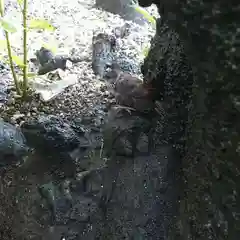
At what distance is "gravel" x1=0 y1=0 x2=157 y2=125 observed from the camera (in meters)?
1.65

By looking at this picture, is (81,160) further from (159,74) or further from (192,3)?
(192,3)

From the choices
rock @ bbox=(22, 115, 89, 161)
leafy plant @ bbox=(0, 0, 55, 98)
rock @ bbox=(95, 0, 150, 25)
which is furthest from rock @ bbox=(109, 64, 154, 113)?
rock @ bbox=(95, 0, 150, 25)

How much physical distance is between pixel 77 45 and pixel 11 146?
0.73 m

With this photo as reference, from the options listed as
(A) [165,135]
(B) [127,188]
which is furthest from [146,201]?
(A) [165,135]

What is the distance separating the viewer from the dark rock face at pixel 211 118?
0.90m

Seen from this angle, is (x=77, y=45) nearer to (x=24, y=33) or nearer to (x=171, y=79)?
(x=24, y=33)

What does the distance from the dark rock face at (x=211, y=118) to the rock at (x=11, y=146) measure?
58 centimetres

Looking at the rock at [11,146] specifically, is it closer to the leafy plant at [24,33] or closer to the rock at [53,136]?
the rock at [53,136]

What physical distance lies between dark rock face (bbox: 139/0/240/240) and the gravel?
52 centimetres

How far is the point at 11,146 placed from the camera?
153 cm

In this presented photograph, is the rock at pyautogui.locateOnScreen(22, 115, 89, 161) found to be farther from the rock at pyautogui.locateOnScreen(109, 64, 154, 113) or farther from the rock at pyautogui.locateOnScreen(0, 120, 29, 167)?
the rock at pyautogui.locateOnScreen(109, 64, 154, 113)

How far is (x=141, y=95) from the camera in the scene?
58.7 inches

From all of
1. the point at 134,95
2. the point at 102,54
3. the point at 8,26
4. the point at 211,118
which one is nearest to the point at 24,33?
the point at 8,26

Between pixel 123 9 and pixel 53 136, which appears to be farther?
pixel 123 9
